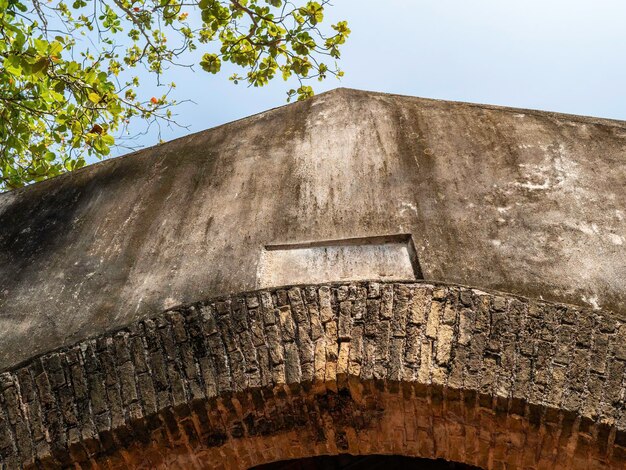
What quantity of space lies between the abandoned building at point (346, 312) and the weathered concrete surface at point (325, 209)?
0.01m

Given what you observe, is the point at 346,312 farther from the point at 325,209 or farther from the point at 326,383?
the point at 325,209

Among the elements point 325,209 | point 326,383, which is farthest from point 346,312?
point 325,209

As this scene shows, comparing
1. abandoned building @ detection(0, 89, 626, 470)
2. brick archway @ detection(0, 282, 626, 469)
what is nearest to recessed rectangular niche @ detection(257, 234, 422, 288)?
abandoned building @ detection(0, 89, 626, 470)

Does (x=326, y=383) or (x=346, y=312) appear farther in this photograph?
(x=346, y=312)

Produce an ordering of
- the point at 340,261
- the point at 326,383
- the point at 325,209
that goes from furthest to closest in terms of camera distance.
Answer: the point at 325,209 < the point at 340,261 < the point at 326,383

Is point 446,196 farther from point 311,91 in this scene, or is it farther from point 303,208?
point 311,91

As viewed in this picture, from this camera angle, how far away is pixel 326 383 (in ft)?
9.02

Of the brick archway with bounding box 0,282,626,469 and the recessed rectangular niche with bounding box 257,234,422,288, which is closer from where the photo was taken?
the brick archway with bounding box 0,282,626,469

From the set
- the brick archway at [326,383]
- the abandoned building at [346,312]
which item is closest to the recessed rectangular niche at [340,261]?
the abandoned building at [346,312]

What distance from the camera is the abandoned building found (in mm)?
2654

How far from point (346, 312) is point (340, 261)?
40 centimetres

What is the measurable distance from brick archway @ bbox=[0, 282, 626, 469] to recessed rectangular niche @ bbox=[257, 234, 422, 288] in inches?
7.4

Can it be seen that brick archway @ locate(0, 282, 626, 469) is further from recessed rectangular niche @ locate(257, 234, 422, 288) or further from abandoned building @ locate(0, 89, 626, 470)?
recessed rectangular niche @ locate(257, 234, 422, 288)

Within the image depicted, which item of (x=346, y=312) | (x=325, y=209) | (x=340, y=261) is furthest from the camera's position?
(x=325, y=209)
